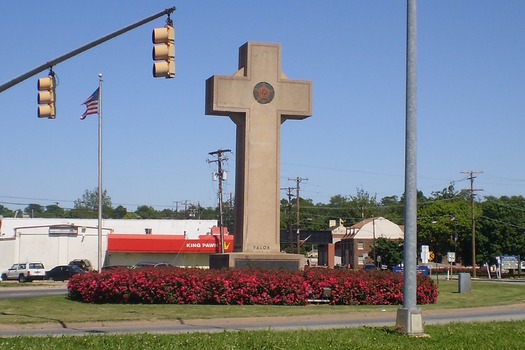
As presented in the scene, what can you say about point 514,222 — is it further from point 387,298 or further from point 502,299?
point 387,298

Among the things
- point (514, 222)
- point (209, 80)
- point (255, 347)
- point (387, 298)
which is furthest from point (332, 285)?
point (514, 222)

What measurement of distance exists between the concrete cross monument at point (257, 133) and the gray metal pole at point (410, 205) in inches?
532

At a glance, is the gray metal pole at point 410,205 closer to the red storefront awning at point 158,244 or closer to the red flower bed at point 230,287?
the red flower bed at point 230,287

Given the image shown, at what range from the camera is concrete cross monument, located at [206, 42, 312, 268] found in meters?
30.1

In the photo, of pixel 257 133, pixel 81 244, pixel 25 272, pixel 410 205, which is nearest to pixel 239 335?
pixel 410 205

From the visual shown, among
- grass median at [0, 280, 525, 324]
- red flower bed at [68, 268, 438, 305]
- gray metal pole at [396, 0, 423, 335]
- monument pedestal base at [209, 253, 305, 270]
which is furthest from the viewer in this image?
monument pedestal base at [209, 253, 305, 270]

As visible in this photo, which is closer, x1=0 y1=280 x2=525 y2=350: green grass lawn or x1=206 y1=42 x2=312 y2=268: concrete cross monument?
x1=0 y1=280 x2=525 y2=350: green grass lawn

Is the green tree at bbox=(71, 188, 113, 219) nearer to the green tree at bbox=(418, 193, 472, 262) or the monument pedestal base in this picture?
the green tree at bbox=(418, 193, 472, 262)

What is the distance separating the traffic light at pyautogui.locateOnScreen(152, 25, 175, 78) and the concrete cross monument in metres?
12.6

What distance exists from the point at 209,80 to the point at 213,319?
10.7 m

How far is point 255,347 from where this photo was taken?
13.8 meters

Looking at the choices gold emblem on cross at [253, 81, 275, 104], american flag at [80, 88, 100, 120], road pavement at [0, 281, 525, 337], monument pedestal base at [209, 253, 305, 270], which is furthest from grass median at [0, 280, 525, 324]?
american flag at [80, 88, 100, 120]

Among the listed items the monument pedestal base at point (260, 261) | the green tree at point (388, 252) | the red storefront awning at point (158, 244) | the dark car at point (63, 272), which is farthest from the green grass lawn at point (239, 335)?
the green tree at point (388, 252)

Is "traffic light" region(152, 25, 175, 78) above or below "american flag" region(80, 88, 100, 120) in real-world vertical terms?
below
